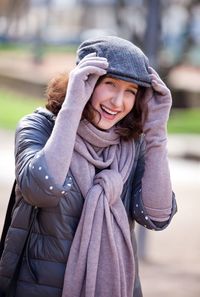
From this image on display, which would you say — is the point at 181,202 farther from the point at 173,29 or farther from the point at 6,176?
the point at 173,29

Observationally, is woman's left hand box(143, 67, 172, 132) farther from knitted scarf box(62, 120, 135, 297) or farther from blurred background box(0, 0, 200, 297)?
blurred background box(0, 0, 200, 297)

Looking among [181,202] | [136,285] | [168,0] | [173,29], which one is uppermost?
[173,29]

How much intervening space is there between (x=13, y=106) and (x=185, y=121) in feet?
14.2

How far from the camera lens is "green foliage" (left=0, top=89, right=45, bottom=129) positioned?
1658 cm

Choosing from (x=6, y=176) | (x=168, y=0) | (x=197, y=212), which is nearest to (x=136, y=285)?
(x=197, y=212)

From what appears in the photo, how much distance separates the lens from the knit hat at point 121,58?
2781 mm

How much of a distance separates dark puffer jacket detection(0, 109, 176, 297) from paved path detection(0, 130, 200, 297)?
286 centimetres

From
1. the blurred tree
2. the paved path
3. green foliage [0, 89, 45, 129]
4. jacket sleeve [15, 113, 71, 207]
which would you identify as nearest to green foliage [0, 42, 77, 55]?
→ the blurred tree

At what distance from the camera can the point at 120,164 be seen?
9.55 ft

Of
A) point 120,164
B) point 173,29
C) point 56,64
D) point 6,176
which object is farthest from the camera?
point 173,29

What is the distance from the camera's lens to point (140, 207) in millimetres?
2904

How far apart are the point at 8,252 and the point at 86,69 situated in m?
0.66

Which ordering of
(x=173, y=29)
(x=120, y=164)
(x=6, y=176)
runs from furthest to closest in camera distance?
(x=173, y=29), (x=6, y=176), (x=120, y=164)

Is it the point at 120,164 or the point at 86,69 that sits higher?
the point at 86,69
